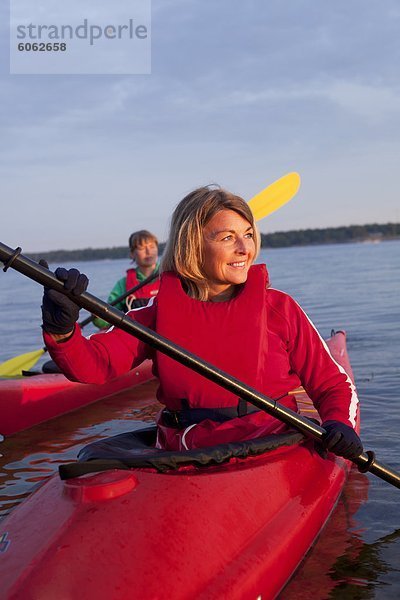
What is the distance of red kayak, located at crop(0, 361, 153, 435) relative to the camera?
473 centimetres

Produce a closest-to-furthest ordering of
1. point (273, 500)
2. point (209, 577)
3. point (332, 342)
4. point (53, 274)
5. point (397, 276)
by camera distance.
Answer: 1. point (209, 577)
2. point (53, 274)
3. point (273, 500)
4. point (332, 342)
5. point (397, 276)

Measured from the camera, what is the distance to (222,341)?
2.57 m

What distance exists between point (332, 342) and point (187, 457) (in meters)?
3.30

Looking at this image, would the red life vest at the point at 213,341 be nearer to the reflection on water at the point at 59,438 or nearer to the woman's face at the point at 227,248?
the woman's face at the point at 227,248

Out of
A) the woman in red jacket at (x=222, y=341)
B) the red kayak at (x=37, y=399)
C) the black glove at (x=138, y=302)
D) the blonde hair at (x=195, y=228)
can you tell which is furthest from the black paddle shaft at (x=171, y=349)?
the black glove at (x=138, y=302)

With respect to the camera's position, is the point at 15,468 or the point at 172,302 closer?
the point at 172,302

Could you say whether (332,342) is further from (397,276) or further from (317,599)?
(397,276)

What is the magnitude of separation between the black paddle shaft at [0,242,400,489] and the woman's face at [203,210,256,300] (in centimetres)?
46

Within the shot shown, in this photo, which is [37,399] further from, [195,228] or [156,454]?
[156,454]

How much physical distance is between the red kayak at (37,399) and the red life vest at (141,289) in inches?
50.4

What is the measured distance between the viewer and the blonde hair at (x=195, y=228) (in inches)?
104

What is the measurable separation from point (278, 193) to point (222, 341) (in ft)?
9.76

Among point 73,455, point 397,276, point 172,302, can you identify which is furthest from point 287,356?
point 397,276

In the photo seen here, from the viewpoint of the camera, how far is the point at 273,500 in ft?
7.48
